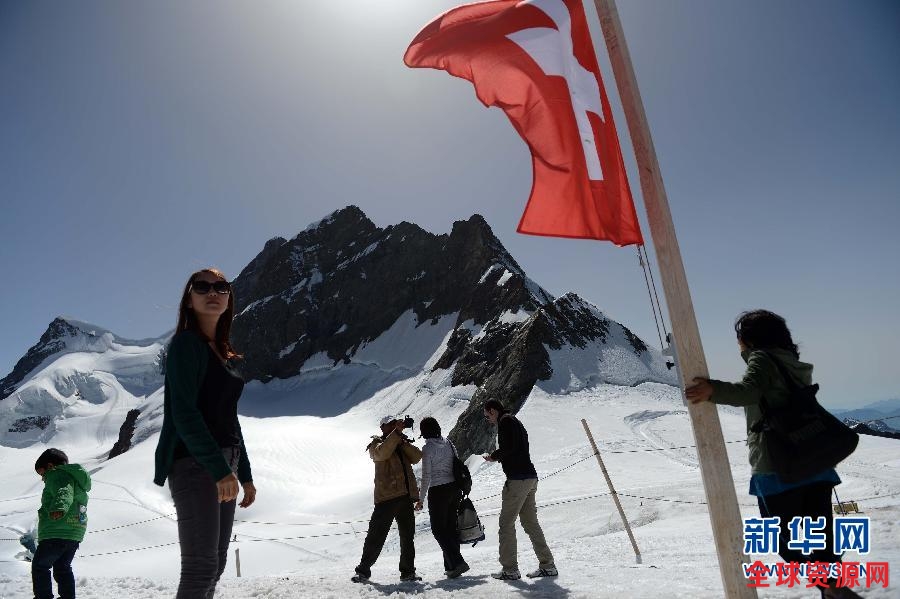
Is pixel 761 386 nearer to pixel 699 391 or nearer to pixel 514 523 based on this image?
pixel 699 391

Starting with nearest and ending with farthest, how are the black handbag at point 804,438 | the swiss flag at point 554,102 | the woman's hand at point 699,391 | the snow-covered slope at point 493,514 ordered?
the black handbag at point 804,438, the woman's hand at point 699,391, the swiss flag at point 554,102, the snow-covered slope at point 493,514

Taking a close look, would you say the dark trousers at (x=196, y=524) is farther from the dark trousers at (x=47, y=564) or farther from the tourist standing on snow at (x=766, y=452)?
the dark trousers at (x=47, y=564)

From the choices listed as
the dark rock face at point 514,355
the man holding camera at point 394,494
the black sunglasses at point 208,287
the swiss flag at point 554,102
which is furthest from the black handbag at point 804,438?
the dark rock face at point 514,355

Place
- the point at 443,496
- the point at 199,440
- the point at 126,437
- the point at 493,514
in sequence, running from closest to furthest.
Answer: the point at 199,440
the point at 443,496
the point at 493,514
the point at 126,437

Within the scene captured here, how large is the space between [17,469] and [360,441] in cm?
8728

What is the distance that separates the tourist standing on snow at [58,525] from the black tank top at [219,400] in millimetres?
3460

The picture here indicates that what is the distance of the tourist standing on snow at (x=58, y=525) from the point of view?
5.37 meters

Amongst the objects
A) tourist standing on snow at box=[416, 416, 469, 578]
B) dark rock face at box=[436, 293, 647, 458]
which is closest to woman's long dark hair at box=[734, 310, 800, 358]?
tourist standing on snow at box=[416, 416, 469, 578]

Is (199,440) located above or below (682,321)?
below

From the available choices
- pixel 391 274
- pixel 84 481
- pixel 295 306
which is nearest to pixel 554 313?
pixel 84 481

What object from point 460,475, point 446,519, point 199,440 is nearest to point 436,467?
point 460,475

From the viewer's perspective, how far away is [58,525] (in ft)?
17.8

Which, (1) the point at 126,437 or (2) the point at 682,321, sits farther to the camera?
(1) the point at 126,437

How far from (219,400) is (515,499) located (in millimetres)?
4255
